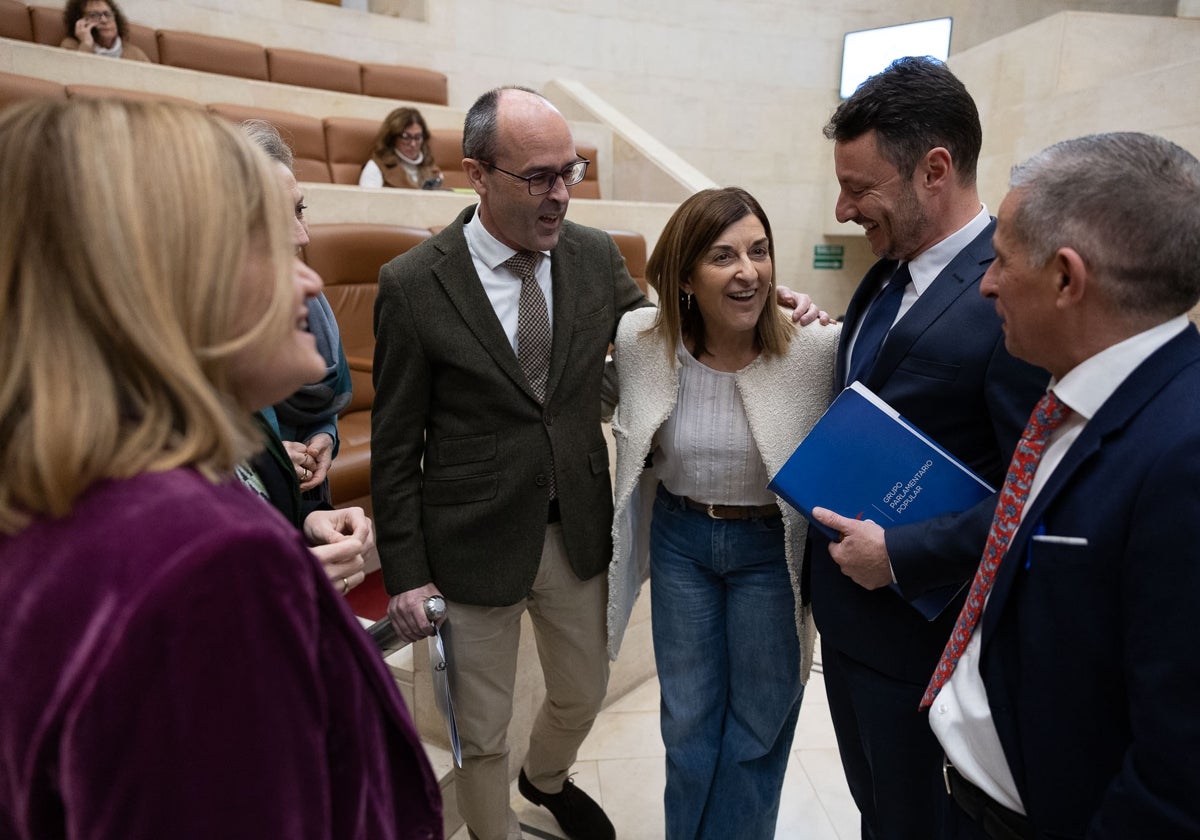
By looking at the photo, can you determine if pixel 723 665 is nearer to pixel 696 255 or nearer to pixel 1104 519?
pixel 696 255

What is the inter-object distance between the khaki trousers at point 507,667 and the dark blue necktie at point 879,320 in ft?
2.28

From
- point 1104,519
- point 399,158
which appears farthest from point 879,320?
point 399,158

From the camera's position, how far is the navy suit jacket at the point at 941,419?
3.43 ft

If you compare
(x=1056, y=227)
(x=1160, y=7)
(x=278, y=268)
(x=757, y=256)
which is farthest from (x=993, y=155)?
(x=278, y=268)

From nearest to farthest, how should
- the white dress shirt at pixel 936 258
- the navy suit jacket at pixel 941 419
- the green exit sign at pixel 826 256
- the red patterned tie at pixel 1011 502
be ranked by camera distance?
the red patterned tie at pixel 1011 502 < the navy suit jacket at pixel 941 419 < the white dress shirt at pixel 936 258 < the green exit sign at pixel 826 256

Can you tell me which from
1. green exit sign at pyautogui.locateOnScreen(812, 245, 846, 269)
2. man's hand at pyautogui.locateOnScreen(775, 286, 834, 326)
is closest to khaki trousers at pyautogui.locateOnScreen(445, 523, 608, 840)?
man's hand at pyautogui.locateOnScreen(775, 286, 834, 326)

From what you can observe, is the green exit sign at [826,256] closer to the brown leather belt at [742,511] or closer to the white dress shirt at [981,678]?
the brown leather belt at [742,511]

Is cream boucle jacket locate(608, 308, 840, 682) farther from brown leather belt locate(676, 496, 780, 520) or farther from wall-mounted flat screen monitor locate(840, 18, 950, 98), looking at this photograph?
wall-mounted flat screen monitor locate(840, 18, 950, 98)

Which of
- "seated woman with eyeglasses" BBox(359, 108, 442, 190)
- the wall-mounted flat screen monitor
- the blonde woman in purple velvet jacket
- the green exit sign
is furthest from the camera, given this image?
the green exit sign

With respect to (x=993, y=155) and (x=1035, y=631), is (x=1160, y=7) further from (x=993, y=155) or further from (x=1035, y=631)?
(x=1035, y=631)

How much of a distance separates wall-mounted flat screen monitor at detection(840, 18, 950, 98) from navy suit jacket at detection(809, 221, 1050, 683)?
6839 millimetres

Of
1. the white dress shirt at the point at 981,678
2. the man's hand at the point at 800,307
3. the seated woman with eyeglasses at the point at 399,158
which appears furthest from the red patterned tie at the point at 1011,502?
the seated woman with eyeglasses at the point at 399,158

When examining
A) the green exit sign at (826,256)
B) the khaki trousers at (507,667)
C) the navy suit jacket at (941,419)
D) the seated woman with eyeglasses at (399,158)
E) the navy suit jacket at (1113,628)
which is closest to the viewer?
the navy suit jacket at (1113,628)

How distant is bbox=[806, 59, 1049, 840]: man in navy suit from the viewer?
1.09m
